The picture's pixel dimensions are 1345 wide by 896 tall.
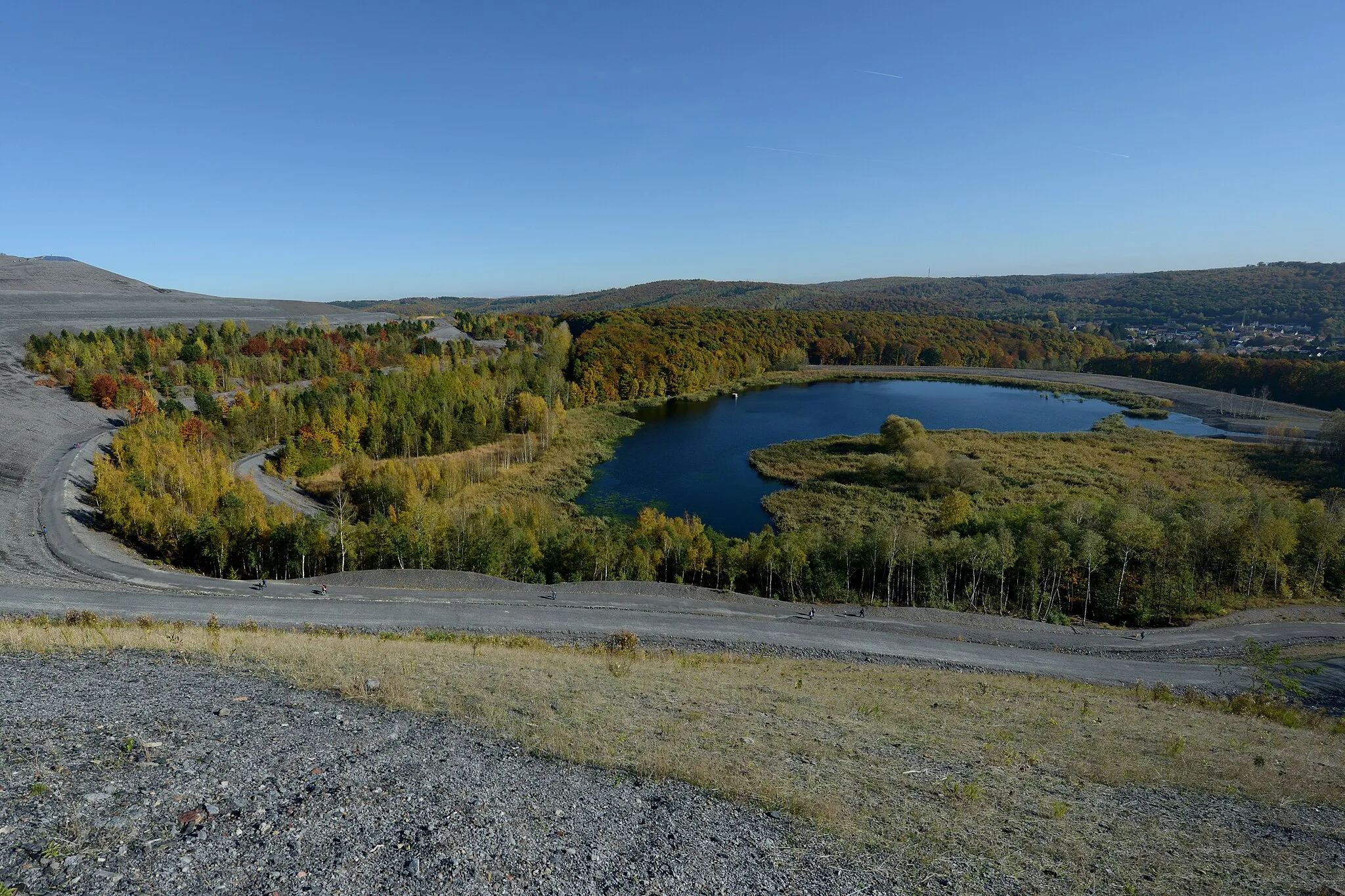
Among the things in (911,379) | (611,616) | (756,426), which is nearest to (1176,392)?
(911,379)

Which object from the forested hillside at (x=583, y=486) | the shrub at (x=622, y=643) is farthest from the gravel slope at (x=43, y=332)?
the shrub at (x=622, y=643)

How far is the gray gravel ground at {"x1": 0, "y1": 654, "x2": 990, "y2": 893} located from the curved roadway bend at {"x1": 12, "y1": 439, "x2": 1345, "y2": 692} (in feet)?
47.3

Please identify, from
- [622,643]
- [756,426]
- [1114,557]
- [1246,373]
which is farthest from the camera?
[1246,373]

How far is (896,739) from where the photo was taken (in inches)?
538

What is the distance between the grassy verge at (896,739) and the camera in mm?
9109

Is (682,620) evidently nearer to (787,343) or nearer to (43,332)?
(43,332)

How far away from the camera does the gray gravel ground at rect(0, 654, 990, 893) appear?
6.95 m

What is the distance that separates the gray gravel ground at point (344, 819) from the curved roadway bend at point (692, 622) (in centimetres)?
1440

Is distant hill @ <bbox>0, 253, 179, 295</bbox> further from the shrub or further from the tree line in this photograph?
the tree line

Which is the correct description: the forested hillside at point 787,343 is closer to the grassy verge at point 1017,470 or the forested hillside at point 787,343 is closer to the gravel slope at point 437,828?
the grassy verge at point 1017,470

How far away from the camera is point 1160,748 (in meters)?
14.3

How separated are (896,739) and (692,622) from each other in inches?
535

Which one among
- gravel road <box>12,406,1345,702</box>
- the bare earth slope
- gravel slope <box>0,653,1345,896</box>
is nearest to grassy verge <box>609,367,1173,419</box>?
Result: the bare earth slope

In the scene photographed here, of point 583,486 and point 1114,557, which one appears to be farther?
point 583,486
